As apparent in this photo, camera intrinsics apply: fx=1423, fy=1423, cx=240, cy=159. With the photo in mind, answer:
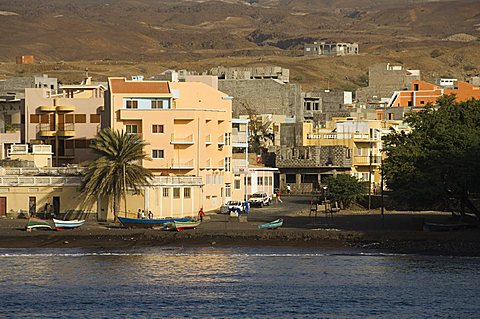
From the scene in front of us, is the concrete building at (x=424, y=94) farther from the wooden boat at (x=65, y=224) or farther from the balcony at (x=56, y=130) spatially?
the wooden boat at (x=65, y=224)

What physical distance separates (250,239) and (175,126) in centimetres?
1561

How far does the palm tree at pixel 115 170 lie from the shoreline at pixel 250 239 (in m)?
4.19

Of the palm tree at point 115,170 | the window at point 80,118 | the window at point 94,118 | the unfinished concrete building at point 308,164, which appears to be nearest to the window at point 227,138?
the window at point 94,118

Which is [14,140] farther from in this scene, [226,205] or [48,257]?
[48,257]

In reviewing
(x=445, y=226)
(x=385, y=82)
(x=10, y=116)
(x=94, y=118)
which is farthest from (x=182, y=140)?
(x=385, y=82)

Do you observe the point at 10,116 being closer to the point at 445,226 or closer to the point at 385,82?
the point at 445,226

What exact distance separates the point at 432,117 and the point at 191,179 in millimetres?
13983

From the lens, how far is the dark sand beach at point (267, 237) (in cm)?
6875

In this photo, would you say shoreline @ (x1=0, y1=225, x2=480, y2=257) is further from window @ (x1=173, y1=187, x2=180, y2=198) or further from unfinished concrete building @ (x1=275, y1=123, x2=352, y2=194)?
unfinished concrete building @ (x1=275, y1=123, x2=352, y2=194)

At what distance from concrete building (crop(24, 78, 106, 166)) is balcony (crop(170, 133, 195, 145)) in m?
12.6

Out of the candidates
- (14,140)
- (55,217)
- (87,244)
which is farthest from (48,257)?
(14,140)

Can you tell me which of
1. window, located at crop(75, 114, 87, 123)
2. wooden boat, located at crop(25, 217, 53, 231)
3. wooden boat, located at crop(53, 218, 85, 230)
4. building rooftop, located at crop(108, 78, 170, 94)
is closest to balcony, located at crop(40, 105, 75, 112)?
window, located at crop(75, 114, 87, 123)

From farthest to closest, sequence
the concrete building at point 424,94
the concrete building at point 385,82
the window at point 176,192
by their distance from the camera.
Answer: the concrete building at point 385,82 → the concrete building at point 424,94 → the window at point 176,192

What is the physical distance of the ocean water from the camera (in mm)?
52344
